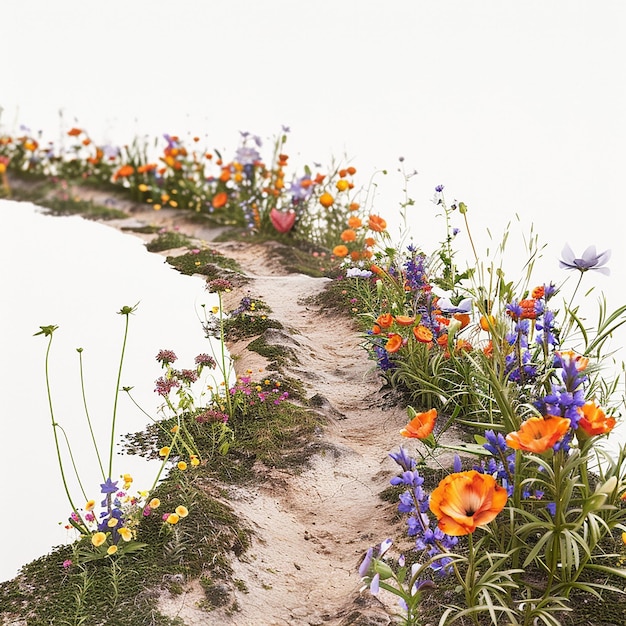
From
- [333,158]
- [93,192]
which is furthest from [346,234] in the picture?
[93,192]

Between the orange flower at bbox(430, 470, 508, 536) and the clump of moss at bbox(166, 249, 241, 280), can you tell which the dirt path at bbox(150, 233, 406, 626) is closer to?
the orange flower at bbox(430, 470, 508, 536)

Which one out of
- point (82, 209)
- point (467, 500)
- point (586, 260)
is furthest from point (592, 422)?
point (82, 209)

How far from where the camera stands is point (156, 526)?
2.89 m

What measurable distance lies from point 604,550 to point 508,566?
39 cm

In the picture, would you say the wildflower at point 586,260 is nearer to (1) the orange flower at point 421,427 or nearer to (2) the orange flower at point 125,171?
(1) the orange flower at point 421,427

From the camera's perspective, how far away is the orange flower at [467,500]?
1947 mm

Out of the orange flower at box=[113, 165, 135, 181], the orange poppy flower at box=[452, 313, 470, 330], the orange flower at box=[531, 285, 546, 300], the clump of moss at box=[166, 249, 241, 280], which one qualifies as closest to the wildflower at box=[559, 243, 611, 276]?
the orange flower at box=[531, 285, 546, 300]

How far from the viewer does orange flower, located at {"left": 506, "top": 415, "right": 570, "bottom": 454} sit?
1939mm

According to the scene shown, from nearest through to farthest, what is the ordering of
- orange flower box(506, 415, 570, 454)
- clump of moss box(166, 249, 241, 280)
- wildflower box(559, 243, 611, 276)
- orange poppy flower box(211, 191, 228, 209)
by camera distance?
1. orange flower box(506, 415, 570, 454)
2. wildflower box(559, 243, 611, 276)
3. clump of moss box(166, 249, 241, 280)
4. orange poppy flower box(211, 191, 228, 209)

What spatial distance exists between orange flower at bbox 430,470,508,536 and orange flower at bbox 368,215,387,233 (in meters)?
2.59

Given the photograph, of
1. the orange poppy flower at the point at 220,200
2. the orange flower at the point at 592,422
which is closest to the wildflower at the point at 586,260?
the orange flower at the point at 592,422

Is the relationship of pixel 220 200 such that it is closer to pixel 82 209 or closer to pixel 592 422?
pixel 82 209

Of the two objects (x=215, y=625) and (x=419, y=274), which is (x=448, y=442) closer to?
(x=419, y=274)

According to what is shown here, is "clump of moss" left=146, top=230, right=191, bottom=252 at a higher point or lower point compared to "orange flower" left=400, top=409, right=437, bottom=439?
lower
